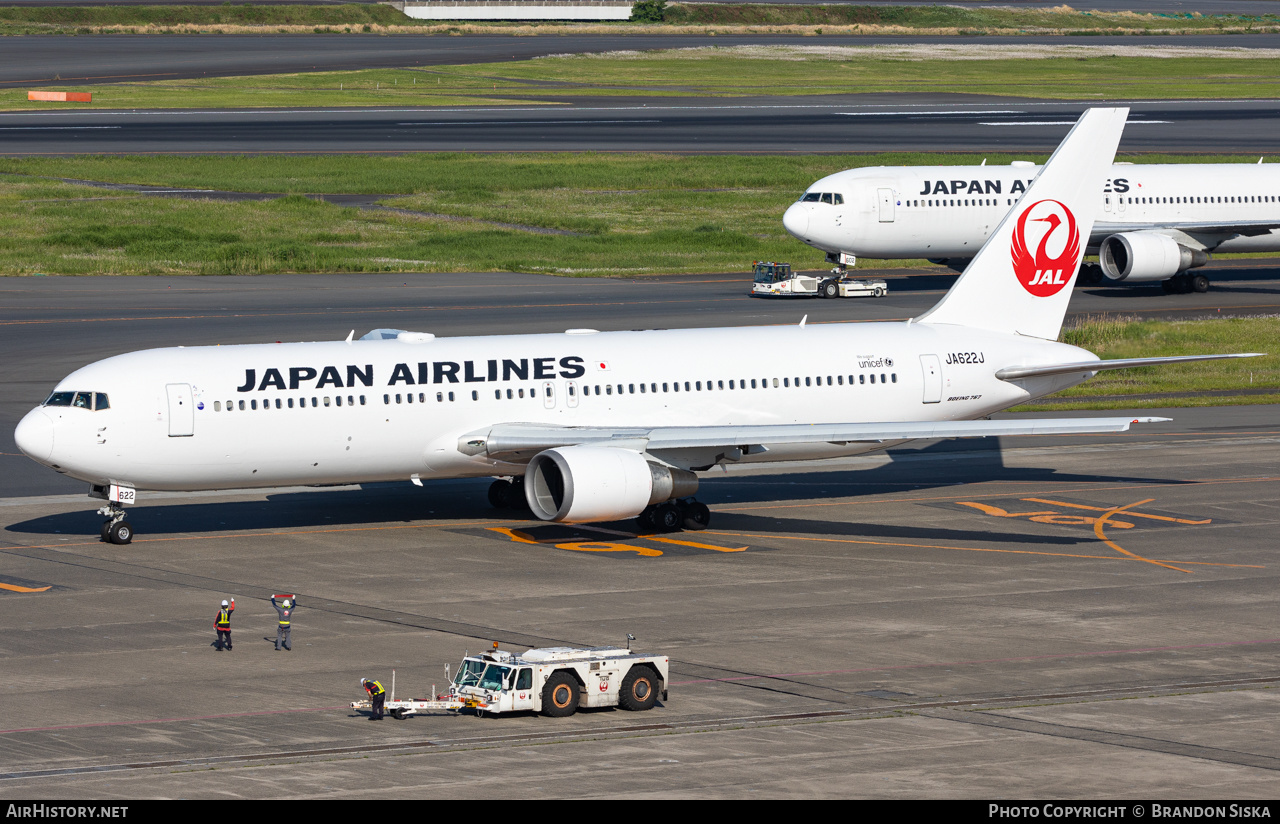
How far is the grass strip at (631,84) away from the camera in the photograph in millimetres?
163500

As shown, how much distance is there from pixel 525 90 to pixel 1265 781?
15599cm

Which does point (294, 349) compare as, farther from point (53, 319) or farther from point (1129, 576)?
point (53, 319)

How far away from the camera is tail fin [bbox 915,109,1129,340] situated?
163ft

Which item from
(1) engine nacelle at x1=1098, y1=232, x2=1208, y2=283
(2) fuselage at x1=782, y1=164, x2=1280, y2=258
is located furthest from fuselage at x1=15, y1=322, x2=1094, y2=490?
(1) engine nacelle at x1=1098, y1=232, x2=1208, y2=283

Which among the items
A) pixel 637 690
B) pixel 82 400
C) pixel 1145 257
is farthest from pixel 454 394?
pixel 1145 257

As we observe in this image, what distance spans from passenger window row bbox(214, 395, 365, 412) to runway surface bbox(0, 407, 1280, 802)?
134 inches

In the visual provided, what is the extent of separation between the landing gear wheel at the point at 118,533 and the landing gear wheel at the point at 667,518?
12.8 meters

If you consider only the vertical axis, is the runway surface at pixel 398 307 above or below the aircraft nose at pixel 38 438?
above

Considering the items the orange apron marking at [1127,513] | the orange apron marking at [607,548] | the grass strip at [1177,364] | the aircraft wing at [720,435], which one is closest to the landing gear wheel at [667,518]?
the orange apron marking at [607,548]

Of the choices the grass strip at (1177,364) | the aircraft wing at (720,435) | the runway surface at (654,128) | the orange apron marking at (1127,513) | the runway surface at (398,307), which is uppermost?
the runway surface at (654,128)

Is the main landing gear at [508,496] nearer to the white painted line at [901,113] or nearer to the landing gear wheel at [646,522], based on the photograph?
the landing gear wheel at [646,522]

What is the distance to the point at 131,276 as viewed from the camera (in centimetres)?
8975

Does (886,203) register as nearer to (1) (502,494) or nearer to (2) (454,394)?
(1) (502,494)

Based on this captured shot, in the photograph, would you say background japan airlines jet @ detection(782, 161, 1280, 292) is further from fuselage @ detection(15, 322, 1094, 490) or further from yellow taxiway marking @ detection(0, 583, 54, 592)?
yellow taxiway marking @ detection(0, 583, 54, 592)
